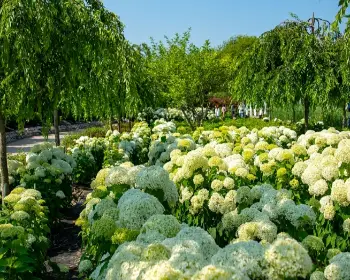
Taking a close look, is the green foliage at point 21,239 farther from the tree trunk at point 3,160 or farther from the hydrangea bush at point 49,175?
the tree trunk at point 3,160

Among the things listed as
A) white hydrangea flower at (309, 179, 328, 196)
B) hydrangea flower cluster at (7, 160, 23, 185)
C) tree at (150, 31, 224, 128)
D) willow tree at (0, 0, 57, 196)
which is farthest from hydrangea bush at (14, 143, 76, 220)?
tree at (150, 31, 224, 128)

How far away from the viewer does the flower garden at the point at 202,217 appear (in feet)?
5.73

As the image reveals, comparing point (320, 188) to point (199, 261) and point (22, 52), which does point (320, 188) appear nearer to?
point (199, 261)

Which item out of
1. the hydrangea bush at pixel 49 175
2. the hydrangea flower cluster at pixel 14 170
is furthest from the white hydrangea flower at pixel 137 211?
the hydrangea flower cluster at pixel 14 170

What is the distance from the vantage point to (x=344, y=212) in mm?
3734

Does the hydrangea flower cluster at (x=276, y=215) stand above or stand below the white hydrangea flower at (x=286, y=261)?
below

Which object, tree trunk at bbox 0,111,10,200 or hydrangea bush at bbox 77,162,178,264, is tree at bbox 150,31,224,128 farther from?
hydrangea bush at bbox 77,162,178,264

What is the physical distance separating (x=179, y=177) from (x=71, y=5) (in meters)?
3.20

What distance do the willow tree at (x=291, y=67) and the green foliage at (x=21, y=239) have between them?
8.52 m

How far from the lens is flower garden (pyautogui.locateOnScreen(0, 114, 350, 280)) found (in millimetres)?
1745

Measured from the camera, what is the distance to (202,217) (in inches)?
161

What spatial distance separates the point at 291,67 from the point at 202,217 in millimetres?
8471

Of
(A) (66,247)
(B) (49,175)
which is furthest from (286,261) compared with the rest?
(B) (49,175)

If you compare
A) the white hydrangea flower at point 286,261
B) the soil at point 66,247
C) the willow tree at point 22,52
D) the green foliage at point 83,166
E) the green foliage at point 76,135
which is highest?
the willow tree at point 22,52
